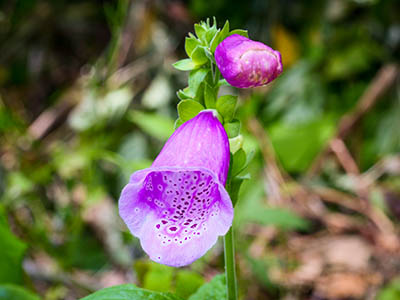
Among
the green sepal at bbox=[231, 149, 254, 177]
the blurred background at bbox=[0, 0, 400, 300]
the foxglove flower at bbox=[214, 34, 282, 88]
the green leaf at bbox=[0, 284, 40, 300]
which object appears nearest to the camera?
the foxglove flower at bbox=[214, 34, 282, 88]

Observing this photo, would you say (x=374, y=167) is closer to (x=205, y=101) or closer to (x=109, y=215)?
(x=109, y=215)

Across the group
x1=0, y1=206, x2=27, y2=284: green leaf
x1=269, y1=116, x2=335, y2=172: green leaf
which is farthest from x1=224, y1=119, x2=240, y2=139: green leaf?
x1=269, y1=116, x2=335, y2=172: green leaf

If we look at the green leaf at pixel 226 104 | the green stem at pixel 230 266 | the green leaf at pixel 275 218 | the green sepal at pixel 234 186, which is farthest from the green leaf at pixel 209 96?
the green leaf at pixel 275 218

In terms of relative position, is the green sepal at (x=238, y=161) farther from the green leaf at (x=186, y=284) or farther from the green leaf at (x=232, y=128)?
the green leaf at (x=186, y=284)

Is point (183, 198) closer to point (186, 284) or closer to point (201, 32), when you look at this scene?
point (201, 32)

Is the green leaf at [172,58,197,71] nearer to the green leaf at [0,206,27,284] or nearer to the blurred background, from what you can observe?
the green leaf at [0,206,27,284]

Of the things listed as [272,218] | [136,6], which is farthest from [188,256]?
[136,6]

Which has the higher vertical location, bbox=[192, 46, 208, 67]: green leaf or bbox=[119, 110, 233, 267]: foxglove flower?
bbox=[192, 46, 208, 67]: green leaf
